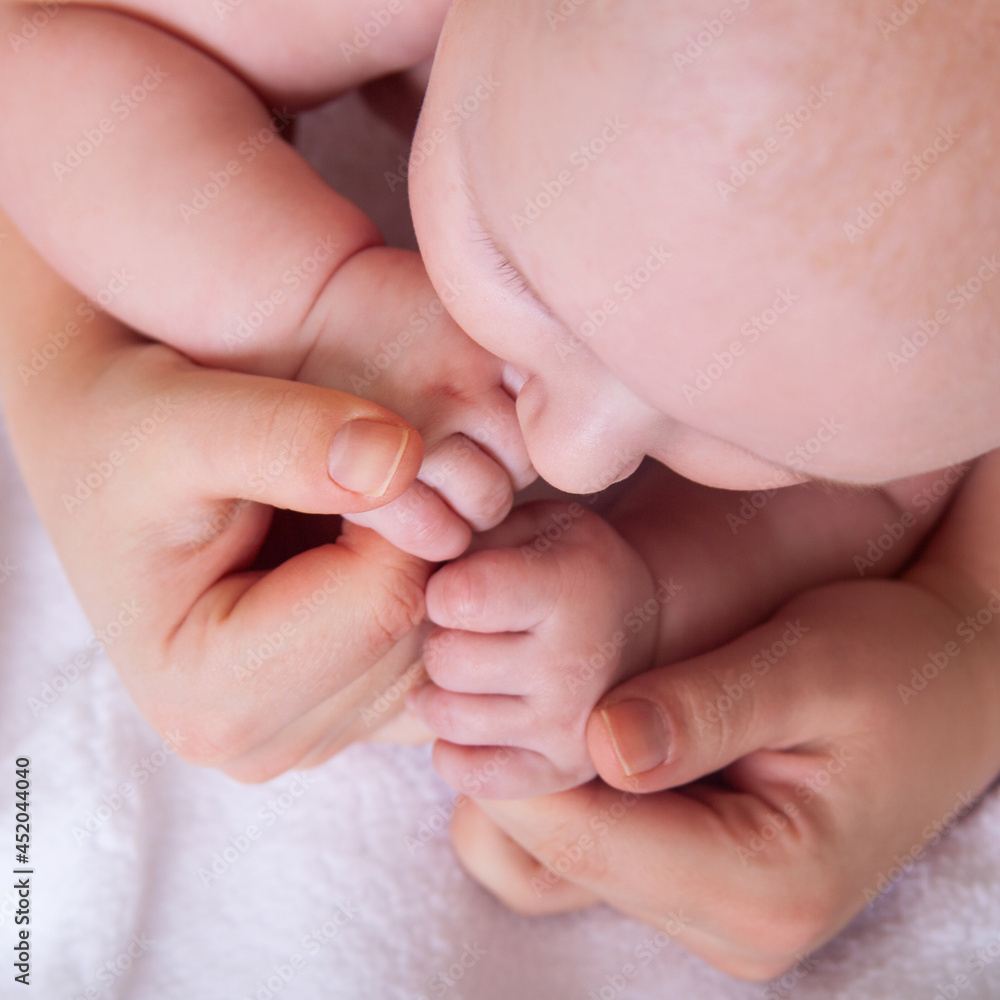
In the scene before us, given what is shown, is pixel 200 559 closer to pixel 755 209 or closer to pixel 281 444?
pixel 281 444

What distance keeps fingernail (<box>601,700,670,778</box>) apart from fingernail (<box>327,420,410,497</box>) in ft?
1.01

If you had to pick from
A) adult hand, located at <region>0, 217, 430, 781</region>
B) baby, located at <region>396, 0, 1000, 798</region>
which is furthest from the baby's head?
adult hand, located at <region>0, 217, 430, 781</region>

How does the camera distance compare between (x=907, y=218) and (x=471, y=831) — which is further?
(x=471, y=831)

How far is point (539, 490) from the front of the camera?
1.04 metres

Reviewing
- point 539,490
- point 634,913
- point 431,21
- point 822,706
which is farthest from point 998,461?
point 431,21

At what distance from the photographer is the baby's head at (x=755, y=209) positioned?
0.39 metres

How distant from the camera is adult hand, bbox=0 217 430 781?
2.37 ft

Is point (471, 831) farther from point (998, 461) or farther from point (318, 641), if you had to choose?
point (998, 461)

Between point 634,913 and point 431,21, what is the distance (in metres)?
0.89

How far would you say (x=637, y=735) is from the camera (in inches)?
30.3

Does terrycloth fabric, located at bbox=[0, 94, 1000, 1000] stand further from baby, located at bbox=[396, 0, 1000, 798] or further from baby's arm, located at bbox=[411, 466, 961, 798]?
baby, located at bbox=[396, 0, 1000, 798]

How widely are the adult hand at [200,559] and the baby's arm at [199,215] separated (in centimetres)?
7

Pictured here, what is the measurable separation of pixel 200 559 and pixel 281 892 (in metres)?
0.40

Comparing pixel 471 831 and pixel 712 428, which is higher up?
pixel 712 428
